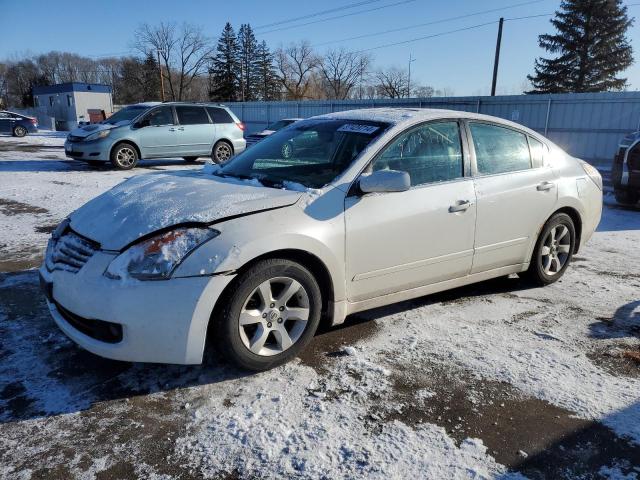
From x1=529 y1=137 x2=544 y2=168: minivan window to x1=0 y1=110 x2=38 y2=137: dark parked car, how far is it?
2956 centimetres

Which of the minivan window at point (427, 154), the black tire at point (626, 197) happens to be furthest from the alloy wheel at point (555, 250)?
the black tire at point (626, 197)

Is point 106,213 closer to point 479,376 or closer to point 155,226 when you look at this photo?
point 155,226

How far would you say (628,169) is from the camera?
27.7 feet

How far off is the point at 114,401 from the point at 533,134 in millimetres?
4081

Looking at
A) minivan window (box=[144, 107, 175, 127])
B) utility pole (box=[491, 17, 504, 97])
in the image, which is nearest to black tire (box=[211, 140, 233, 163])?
minivan window (box=[144, 107, 175, 127])

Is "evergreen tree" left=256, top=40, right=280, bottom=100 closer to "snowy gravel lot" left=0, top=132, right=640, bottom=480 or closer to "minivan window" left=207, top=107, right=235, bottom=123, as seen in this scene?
"minivan window" left=207, top=107, right=235, bottom=123

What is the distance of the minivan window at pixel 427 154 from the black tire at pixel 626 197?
649 centimetres

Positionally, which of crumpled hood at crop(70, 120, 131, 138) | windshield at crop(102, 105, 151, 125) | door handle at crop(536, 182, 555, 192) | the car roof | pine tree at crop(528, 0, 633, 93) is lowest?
door handle at crop(536, 182, 555, 192)

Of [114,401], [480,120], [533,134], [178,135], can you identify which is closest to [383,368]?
[114,401]

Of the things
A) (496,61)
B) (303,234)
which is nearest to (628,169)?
(303,234)

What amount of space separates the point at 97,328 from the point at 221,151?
465 inches

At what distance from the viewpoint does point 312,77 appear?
83375 mm

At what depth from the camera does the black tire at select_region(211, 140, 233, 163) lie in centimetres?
1387

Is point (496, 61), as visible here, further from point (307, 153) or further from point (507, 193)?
point (307, 153)
